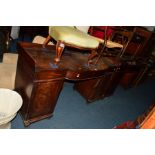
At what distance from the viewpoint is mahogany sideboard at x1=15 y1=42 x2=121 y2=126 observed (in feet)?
6.88

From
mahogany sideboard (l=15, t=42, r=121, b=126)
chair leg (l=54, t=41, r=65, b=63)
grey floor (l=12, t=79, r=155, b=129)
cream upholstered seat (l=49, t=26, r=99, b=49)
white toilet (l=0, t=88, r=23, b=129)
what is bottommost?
grey floor (l=12, t=79, r=155, b=129)

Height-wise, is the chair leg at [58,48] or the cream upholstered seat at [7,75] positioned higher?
the chair leg at [58,48]

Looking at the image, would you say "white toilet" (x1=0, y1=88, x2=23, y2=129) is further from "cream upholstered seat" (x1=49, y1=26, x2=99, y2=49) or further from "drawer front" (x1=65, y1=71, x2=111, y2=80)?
"cream upholstered seat" (x1=49, y1=26, x2=99, y2=49)

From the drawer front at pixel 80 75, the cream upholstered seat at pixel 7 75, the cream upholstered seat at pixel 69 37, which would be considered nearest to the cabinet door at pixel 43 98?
the drawer front at pixel 80 75

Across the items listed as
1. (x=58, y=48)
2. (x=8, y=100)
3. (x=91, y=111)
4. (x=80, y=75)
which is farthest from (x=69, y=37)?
(x=91, y=111)

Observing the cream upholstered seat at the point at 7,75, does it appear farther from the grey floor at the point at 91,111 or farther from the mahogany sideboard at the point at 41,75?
the grey floor at the point at 91,111

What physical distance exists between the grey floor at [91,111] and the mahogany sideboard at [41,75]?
0.23 meters

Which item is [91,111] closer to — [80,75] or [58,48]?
[80,75]

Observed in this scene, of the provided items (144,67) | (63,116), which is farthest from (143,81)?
(63,116)

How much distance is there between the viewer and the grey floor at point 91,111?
108 inches

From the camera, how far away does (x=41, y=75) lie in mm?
2045

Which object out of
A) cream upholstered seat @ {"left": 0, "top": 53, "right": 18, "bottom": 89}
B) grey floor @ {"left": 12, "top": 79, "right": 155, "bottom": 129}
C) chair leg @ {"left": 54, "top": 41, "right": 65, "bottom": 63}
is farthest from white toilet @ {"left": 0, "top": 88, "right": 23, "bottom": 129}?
chair leg @ {"left": 54, "top": 41, "right": 65, "bottom": 63}

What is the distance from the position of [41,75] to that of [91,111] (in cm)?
153
